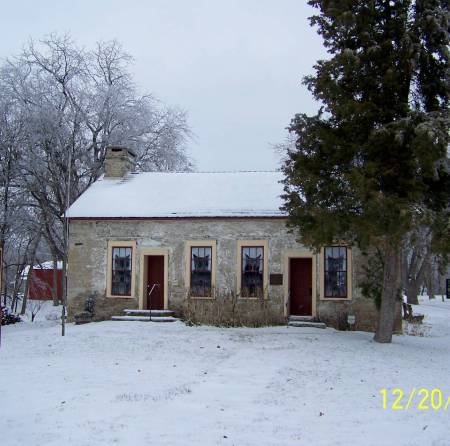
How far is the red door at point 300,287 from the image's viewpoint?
59.2ft

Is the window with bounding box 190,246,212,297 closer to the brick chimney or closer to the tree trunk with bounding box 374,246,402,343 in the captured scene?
the brick chimney

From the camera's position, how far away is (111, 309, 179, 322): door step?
57.8 ft

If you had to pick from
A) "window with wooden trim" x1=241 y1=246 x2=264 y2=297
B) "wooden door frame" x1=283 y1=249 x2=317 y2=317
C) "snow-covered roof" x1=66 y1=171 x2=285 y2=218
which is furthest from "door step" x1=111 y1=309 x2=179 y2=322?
"wooden door frame" x1=283 y1=249 x2=317 y2=317

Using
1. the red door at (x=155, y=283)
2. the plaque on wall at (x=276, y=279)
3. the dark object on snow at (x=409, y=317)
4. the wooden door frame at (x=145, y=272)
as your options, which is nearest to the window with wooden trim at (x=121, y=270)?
the wooden door frame at (x=145, y=272)

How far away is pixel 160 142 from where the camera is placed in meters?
29.9

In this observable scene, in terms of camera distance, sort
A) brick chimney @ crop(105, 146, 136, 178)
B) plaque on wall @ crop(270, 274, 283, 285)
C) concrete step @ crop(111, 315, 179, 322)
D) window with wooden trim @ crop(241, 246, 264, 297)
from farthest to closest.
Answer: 1. brick chimney @ crop(105, 146, 136, 178)
2. window with wooden trim @ crop(241, 246, 264, 297)
3. plaque on wall @ crop(270, 274, 283, 285)
4. concrete step @ crop(111, 315, 179, 322)

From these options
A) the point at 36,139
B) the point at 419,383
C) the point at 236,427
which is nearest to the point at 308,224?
the point at 419,383

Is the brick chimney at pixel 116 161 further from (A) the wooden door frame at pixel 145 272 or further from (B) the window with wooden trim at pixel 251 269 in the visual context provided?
(B) the window with wooden trim at pixel 251 269

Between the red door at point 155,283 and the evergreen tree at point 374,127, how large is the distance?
6.45 metres

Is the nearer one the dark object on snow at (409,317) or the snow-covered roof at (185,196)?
the snow-covered roof at (185,196)

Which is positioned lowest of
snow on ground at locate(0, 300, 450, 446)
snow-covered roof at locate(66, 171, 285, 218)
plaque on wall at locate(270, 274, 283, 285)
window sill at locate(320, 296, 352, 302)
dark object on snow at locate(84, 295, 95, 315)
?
snow on ground at locate(0, 300, 450, 446)

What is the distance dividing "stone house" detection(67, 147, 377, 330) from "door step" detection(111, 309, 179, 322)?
0.35m

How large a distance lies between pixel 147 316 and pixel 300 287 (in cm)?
480

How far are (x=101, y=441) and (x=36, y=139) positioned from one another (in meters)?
19.9
